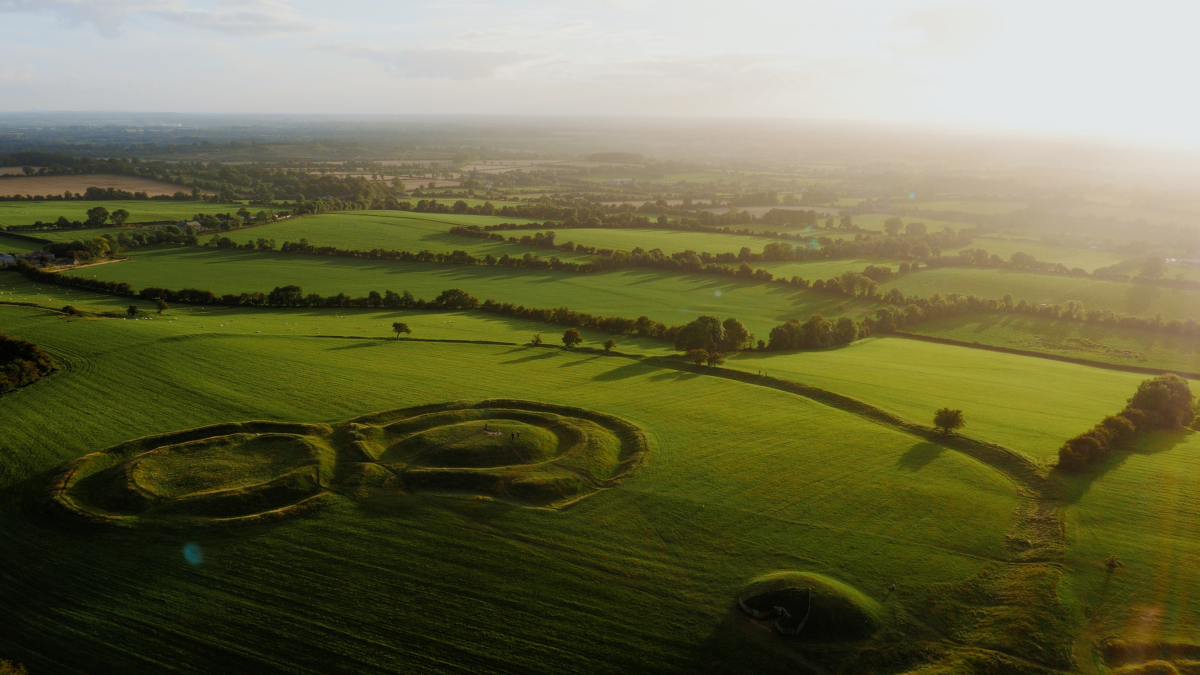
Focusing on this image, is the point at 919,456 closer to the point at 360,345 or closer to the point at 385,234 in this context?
the point at 360,345

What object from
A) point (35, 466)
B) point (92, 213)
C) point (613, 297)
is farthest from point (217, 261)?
point (35, 466)

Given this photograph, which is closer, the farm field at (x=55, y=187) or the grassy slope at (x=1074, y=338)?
the grassy slope at (x=1074, y=338)

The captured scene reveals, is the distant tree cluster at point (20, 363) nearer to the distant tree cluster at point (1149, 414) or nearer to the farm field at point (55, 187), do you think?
the distant tree cluster at point (1149, 414)

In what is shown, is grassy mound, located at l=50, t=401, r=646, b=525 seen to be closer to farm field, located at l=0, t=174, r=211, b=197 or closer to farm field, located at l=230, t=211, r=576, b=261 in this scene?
farm field, located at l=230, t=211, r=576, b=261

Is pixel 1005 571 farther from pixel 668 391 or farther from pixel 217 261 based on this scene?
pixel 217 261

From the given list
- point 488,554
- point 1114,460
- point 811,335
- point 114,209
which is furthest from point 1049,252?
point 114,209

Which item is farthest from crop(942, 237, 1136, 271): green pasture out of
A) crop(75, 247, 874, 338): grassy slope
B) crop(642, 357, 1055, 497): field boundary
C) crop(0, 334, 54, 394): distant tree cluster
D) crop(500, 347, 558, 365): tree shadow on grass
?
crop(0, 334, 54, 394): distant tree cluster

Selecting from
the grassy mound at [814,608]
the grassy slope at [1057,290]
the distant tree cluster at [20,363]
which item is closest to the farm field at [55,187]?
the distant tree cluster at [20,363]
